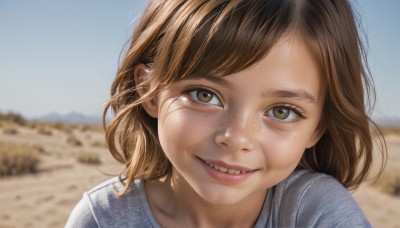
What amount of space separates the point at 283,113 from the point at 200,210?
0.79m

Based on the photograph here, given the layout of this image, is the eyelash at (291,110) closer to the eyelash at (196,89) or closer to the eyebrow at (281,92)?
the eyebrow at (281,92)

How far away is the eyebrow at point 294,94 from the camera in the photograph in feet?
6.23

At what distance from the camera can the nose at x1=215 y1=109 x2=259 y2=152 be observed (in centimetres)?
188

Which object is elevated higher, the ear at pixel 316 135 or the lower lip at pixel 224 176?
the ear at pixel 316 135

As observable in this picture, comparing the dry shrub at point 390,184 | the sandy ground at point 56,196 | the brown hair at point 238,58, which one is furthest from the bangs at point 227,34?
the dry shrub at point 390,184

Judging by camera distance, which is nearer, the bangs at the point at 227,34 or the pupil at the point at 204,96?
the bangs at the point at 227,34

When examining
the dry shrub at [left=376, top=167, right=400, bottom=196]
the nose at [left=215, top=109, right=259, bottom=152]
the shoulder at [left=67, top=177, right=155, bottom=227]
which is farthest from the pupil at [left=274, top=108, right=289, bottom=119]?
the dry shrub at [left=376, top=167, right=400, bottom=196]

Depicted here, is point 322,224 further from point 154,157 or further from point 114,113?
point 114,113

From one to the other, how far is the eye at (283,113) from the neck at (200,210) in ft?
1.99

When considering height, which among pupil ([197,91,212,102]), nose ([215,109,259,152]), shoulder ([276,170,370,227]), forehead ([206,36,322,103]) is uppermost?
forehead ([206,36,322,103])

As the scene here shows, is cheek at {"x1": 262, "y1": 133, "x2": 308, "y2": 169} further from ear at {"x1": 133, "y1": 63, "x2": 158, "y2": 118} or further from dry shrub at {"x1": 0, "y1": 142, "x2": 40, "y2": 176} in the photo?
dry shrub at {"x1": 0, "y1": 142, "x2": 40, "y2": 176}

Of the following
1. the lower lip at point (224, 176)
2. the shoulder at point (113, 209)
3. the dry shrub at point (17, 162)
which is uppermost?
the lower lip at point (224, 176)

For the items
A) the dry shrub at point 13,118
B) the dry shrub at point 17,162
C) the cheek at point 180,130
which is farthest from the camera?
the dry shrub at point 13,118

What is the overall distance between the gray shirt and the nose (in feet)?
2.02
